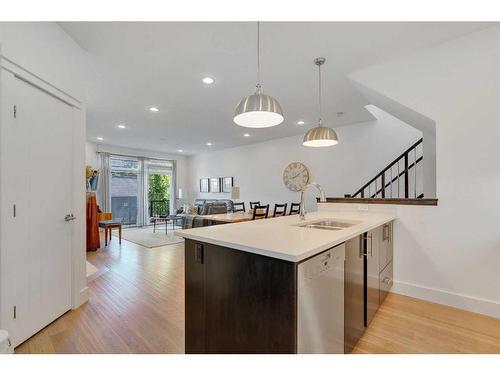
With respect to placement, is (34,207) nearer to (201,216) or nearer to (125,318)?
(125,318)

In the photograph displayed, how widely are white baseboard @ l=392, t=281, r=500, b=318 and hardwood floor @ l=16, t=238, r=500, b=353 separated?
0.07 meters

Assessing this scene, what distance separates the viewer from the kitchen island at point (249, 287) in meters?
1.14

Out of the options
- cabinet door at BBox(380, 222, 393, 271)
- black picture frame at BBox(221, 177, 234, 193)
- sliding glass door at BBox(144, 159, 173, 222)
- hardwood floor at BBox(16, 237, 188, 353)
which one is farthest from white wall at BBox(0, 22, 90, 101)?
sliding glass door at BBox(144, 159, 173, 222)

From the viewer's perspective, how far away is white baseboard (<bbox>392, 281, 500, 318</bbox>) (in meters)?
2.22

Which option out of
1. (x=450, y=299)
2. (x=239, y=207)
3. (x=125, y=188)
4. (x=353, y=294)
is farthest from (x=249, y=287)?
(x=125, y=188)

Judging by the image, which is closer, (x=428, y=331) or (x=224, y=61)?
(x=428, y=331)

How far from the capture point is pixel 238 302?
1.33m

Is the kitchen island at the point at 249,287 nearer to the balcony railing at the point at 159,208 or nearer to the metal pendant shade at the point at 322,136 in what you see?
the metal pendant shade at the point at 322,136

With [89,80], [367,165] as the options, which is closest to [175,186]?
[89,80]

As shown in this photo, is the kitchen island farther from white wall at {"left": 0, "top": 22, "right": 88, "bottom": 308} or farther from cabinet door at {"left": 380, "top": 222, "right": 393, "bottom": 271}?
white wall at {"left": 0, "top": 22, "right": 88, "bottom": 308}

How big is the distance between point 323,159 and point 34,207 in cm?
551
